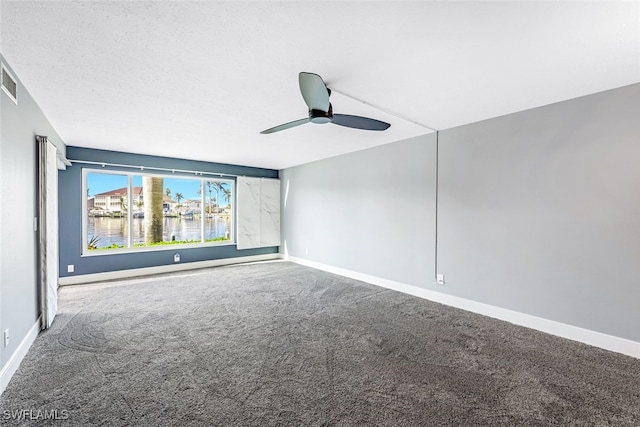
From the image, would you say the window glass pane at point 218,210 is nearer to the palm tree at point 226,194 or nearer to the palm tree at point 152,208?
the palm tree at point 226,194

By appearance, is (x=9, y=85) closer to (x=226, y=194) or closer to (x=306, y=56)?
(x=306, y=56)

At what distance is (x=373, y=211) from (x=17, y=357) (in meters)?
4.47

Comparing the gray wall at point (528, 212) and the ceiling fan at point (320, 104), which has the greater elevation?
the ceiling fan at point (320, 104)

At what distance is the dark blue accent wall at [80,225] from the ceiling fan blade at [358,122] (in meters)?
4.33

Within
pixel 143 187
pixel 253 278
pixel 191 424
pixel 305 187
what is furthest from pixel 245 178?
pixel 191 424

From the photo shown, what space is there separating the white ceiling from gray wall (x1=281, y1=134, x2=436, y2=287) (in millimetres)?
1115

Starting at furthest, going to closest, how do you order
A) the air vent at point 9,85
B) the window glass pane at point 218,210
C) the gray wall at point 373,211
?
the window glass pane at point 218,210, the gray wall at point 373,211, the air vent at point 9,85

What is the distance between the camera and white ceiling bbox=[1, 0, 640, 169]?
1634 millimetres

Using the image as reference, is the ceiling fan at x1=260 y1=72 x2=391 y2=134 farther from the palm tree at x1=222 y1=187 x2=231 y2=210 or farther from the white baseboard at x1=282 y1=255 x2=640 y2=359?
the palm tree at x1=222 y1=187 x2=231 y2=210

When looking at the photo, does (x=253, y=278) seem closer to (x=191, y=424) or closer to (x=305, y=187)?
(x=305, y=187)

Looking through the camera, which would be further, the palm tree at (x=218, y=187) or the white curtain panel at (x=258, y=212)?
the white curtain panel at (x=258, y=212)

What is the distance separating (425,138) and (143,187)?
534 cm

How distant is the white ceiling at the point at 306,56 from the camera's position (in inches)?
64.3

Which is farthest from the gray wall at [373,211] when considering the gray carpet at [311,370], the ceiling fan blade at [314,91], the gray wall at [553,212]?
the ceiling fan blade at [314,91]
